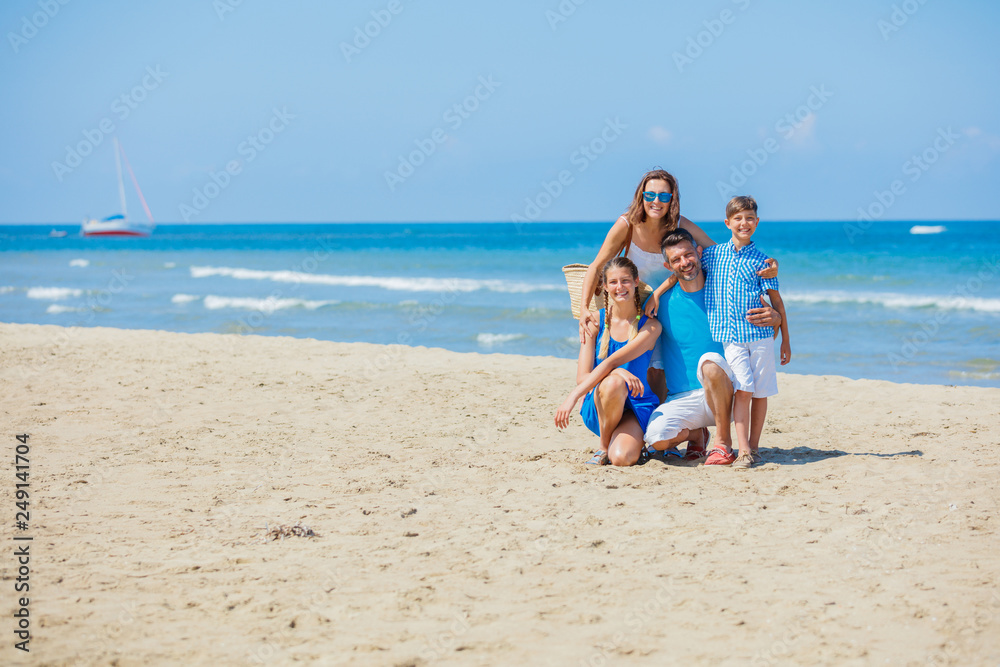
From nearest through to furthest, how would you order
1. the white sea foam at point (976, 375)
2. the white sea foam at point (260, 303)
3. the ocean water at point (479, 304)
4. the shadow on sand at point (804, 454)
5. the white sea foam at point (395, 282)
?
the shadow on sand at point (804, 454), the white sea foam at point (976, 375), the ocean water at point (479, 304), the white sea foam at point (260, 303), the white sea foam at point (395, 282)

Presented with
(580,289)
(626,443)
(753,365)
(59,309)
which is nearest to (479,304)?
(59,309)

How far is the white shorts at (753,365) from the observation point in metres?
4.75

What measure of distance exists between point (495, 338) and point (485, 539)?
363 inches

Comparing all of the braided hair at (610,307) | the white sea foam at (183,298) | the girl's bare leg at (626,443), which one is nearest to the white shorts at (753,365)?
the braided hair at (610,307)

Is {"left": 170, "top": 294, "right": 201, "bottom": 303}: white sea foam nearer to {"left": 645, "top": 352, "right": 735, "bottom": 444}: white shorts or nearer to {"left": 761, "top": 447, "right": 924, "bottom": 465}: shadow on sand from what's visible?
{"left": 645, "top": 352, "right": 735, "bottom": 444}: white shorts

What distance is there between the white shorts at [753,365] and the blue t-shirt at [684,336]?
14 centimetres

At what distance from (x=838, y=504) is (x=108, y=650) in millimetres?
3568

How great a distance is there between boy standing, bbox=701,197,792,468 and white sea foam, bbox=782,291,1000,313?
13323mm

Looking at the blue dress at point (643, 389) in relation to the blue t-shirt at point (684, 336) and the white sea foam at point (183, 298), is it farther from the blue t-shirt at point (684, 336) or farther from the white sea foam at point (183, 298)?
the white sea foam at point (183, 298)

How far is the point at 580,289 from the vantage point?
5.65 m

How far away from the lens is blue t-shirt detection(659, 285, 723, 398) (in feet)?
16.0

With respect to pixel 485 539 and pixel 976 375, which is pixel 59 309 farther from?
pixel 976 375

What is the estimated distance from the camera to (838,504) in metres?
4.21

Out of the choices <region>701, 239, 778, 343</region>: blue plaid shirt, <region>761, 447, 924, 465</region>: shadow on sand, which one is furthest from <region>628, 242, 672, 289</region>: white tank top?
<region>761, 447, 924, 465</region>: shadow on sand
